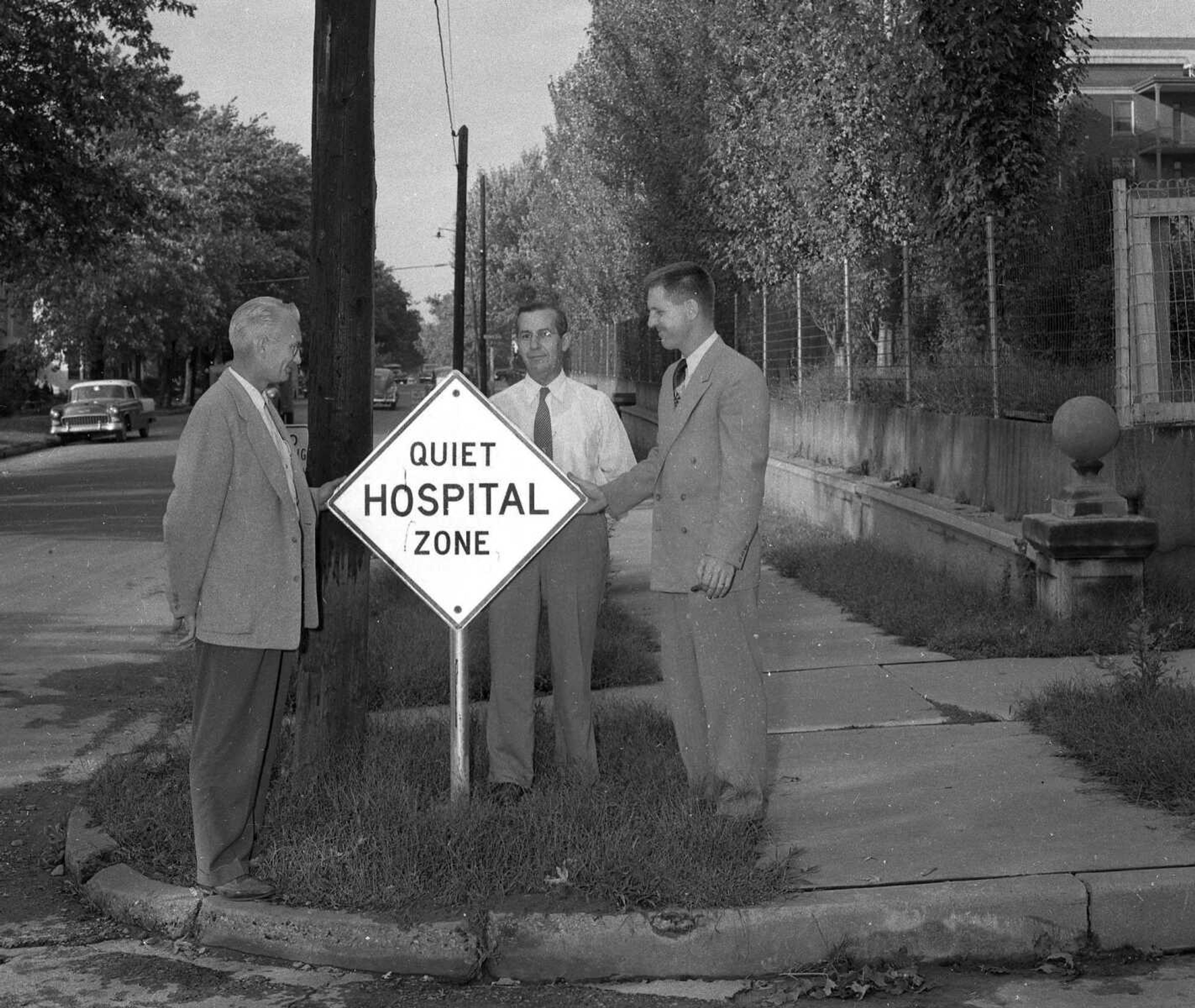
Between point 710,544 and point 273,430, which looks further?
point 710,544

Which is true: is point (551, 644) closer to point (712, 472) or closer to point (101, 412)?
point (712, 472)

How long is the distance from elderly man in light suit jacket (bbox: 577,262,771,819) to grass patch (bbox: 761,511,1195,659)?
11.3 feet

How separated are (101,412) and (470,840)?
38.0m

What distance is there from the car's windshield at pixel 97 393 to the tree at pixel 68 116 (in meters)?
19.0

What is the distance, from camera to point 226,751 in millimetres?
5191

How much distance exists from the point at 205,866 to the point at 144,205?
790 inches

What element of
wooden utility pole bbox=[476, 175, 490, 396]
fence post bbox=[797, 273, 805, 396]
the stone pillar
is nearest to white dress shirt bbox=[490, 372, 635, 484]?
the stone pillar

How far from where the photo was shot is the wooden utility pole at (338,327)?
6285 mm

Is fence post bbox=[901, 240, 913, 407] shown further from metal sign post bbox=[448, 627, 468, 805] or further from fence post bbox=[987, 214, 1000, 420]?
metal sign post bbox=[448, 627, 468, 805]

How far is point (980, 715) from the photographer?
737cm

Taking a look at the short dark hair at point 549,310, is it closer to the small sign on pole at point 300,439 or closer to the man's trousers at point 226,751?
the man's trousers at point 226,751

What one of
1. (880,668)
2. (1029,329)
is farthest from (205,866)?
(1029,329)

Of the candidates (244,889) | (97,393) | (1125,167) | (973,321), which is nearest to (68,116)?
(973,321)

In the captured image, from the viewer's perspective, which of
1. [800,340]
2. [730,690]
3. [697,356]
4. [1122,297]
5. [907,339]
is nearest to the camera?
[730,690]
